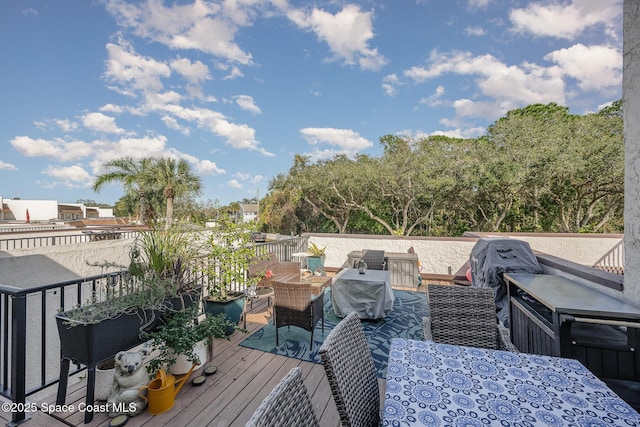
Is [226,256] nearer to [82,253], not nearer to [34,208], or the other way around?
[82,253]

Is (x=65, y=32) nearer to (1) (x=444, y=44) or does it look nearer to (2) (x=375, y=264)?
(2) (x=375, y=264)

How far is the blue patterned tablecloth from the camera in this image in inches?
37.3

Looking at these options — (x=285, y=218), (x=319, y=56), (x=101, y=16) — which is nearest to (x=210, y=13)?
(x=101, y=16)

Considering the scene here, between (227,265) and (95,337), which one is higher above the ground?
(227,265)

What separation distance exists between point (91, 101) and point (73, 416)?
50.0 ft

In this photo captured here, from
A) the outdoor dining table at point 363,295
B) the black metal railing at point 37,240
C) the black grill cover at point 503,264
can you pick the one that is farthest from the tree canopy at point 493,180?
the black metal railing at point 37,240

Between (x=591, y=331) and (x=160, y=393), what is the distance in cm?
334

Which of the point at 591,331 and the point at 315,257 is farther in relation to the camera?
the point at 315,257

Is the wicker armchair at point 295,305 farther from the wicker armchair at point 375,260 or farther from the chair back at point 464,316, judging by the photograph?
the wicker armchair at point 375,260

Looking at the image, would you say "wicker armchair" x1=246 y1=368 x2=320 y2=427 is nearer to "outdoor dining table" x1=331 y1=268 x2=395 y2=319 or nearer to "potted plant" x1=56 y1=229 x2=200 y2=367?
"potted plant" x1=56 y1=229 x2=200 y2=367

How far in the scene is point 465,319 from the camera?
2338 mm

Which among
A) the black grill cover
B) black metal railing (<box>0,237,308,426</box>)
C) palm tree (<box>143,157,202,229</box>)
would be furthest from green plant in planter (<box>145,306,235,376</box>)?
palm tree (<box>143,157,202,229</box>)

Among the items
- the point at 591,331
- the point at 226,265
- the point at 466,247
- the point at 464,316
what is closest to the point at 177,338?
the point at 226,265

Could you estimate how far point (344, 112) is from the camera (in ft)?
47.6
